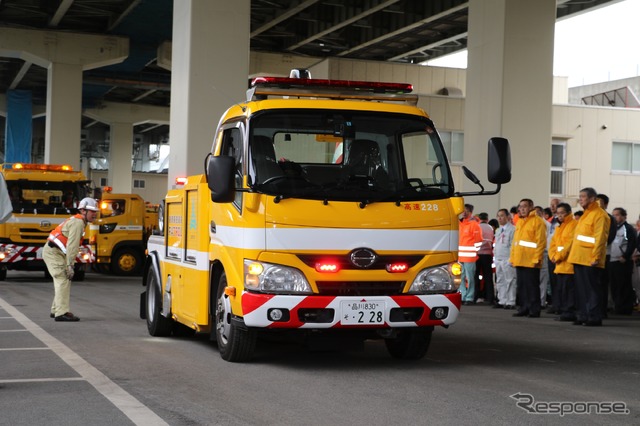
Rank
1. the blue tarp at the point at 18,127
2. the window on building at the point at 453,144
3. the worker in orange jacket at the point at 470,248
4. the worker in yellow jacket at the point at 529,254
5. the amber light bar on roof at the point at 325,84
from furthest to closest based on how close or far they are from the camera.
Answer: the blue tarp at the point at 18,127 < the window on building at the point at 453,144 < the worker in orange jacket at the point at 470,248 < the worker in yellow jacket at the point at 529,254 < the amber light bar on roof at the point at 325,84

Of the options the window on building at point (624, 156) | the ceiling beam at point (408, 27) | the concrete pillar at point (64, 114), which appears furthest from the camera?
the concrete pillar at point (64, 114)

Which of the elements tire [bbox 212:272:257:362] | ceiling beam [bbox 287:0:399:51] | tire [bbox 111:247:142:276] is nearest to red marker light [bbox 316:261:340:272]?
tire [bbox 212:272:257:362]

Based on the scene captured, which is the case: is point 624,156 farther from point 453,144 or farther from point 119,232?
point 119,232

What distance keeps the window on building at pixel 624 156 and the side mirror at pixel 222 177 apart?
32.8 meters

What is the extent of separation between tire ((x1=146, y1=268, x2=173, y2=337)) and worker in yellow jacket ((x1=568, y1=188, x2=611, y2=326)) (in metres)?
6.68

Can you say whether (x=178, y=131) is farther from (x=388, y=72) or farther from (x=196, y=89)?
(x=388, y=72)

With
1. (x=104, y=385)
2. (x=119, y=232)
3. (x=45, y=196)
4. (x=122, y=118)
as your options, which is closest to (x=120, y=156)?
(x=122, y=118)

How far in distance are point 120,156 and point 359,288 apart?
60.4m

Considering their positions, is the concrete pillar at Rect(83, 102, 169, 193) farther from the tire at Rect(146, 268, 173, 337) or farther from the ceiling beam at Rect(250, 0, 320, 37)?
the tire at Rect(146, 268, 173, 337)

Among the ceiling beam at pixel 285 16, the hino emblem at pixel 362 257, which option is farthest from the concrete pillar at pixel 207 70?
the hino emblem at pixel 362 257

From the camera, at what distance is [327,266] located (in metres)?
9.66

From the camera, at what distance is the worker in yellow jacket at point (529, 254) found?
17.4 meters

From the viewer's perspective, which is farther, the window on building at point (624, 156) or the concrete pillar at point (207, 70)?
the window on building at point (624, 156)

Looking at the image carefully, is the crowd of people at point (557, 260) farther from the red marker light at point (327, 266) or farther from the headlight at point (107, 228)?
the headlight at point (107, 228)
